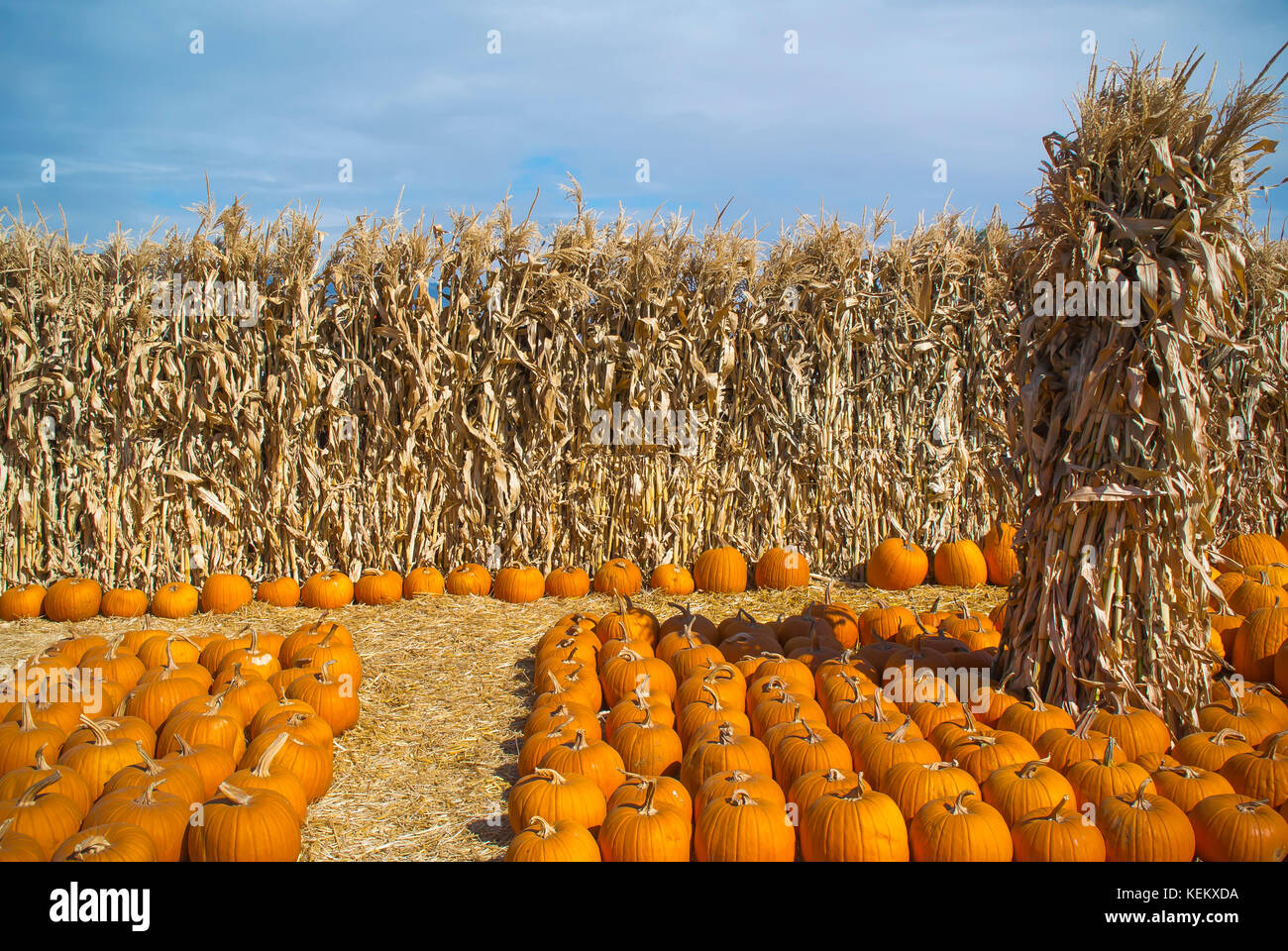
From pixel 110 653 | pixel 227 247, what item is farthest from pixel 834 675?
pixel 227 247

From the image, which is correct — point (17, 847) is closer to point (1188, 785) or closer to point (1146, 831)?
point (1146, 831)

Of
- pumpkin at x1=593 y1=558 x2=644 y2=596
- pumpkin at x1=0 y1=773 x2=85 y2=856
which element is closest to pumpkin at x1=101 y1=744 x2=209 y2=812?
pumpkin at x1=0 y1=773 x2=85 y2=856

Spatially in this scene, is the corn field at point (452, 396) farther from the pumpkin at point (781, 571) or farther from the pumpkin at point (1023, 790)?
the pumpkin at point (1023, 790)

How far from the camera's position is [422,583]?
22.3 feet

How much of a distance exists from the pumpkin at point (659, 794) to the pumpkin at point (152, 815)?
156 cm

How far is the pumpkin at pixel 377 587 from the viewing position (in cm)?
669

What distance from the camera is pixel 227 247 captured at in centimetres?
690

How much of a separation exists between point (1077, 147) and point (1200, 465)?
157cm

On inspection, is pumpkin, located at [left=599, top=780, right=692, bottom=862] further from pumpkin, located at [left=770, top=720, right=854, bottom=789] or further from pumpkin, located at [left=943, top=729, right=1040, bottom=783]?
pumpkin, located at [left=943, top=729, right=1040, bottom=783]

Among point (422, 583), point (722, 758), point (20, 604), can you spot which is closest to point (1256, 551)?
point (722, 758)

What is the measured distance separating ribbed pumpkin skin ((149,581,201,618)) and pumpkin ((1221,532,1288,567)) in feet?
27.7

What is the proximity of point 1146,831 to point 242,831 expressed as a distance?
3.16 meters

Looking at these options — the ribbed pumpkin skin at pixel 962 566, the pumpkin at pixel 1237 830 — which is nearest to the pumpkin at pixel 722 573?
the ribbed pumpkin skin at pixel 962 566
